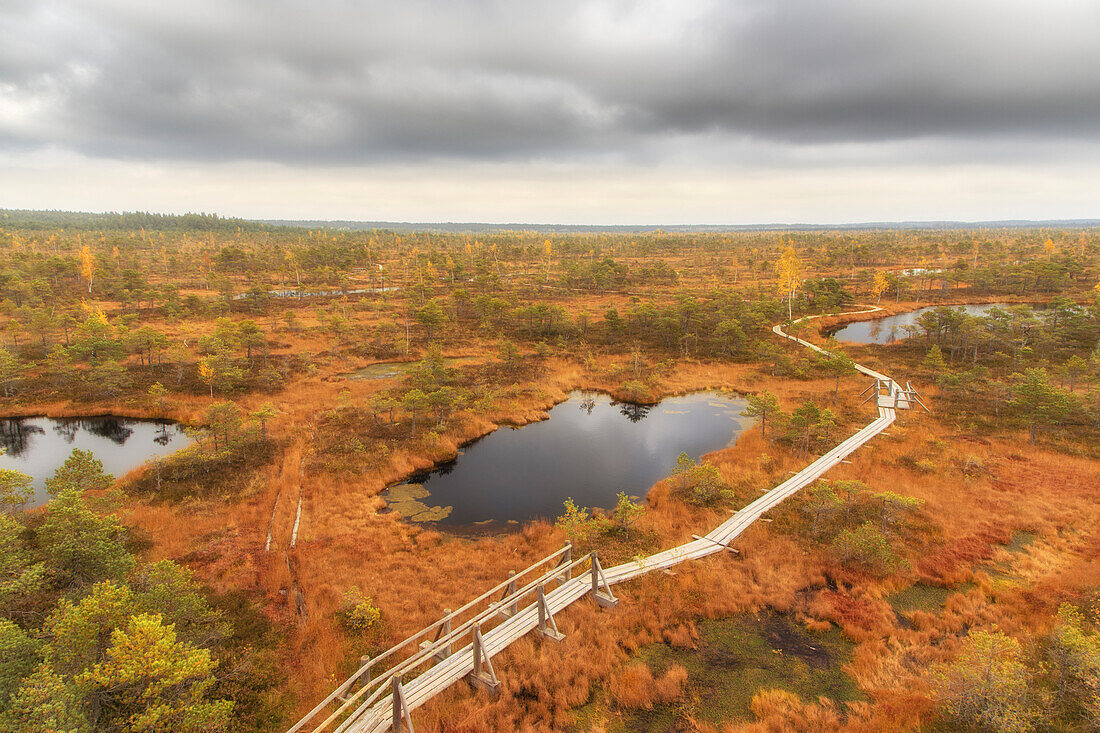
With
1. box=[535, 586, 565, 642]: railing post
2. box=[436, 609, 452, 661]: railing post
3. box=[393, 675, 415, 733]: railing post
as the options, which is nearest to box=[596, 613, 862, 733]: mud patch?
box=[535, 586, 565, 642]: railing post

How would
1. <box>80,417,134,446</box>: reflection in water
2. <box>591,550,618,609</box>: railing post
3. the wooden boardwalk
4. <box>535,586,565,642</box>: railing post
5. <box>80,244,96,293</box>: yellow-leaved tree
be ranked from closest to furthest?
the wooden boardwalk < <box>535,586,565,642</box>: railing post < <box>591,550,618,609</box>: railing post < <box>80,417,134,446</box>: reflection in water < <box>80,244,96,293</box>: yellow-leaved tree

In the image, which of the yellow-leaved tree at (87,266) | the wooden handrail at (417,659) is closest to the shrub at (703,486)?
the wooden handrail at (417,659)

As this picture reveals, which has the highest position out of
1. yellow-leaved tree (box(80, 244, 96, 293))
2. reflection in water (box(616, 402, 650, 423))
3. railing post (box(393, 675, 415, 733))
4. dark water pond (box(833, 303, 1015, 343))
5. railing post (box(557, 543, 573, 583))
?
yellow-leaved tree (box(80, 244, 96, 293))

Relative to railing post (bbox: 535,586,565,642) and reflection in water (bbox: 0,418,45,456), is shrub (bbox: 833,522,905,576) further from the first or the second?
reflection in water (bbox: 0,418,45,456)

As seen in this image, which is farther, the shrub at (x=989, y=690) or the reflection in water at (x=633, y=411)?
the reflection in water at (x=633, y=411)

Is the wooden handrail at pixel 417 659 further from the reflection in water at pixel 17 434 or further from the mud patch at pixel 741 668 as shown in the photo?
the reflection in water at pixel 17 434

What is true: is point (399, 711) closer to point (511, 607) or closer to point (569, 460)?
point (511, 607)

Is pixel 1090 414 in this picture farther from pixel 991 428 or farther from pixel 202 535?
pixel 202 535

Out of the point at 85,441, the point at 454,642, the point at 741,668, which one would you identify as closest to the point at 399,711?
the point at 454,642
